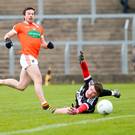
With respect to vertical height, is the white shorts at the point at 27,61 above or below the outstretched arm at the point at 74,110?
above

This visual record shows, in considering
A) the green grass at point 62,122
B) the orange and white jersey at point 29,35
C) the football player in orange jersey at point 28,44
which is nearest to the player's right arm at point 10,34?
the football player in orange jersey at point 28,44

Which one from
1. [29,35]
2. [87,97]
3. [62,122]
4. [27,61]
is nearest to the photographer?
[62,122]

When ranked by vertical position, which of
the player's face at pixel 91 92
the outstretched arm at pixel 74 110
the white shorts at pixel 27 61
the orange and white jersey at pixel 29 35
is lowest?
the outstretched arm at pixel 74 110

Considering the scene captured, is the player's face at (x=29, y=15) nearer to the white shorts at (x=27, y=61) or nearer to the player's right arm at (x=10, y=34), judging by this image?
the player's right arm at (x=10, y=34)

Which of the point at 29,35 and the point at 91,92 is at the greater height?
the point at 29,35

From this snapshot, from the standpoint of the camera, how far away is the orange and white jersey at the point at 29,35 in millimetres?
19375

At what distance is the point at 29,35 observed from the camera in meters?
19.5

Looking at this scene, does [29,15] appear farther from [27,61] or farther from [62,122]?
[62,122]

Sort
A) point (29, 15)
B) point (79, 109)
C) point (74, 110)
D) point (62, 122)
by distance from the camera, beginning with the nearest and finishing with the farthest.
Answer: point (62, 122) < point (74, 110) < point (79, 109) < point (29, 15)

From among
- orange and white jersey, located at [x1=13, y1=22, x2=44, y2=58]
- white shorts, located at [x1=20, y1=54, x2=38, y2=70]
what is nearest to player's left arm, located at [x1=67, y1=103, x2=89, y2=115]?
white shorts, located at [x1=20, y1=54, x2=38, y2=70]

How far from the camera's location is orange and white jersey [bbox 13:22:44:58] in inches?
763

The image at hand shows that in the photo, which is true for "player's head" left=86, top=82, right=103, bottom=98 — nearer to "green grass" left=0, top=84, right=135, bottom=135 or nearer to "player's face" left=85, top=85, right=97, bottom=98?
"player's face" left=85, top=85, right=97, bottom=98

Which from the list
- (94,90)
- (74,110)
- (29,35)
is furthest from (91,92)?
(29,35)

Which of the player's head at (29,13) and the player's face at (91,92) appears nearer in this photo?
the player's face at (91,92)
